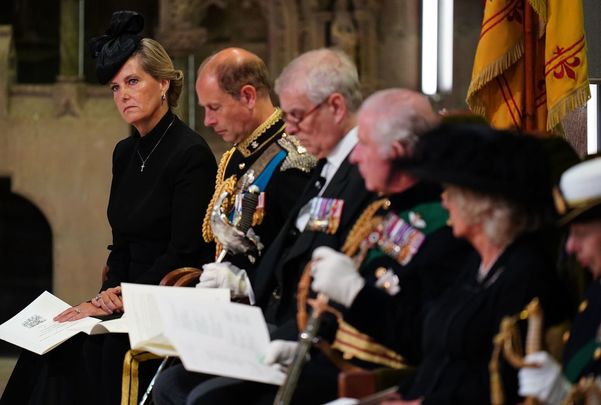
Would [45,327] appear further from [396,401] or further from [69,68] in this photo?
[69,68]

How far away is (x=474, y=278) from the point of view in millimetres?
3885

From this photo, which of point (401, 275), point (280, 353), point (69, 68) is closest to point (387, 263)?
point (401, 275)

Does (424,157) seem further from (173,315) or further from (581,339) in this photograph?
(173,315)

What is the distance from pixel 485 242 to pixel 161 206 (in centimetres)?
220

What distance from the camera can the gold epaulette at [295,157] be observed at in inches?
210

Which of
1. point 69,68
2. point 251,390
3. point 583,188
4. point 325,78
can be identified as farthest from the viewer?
point 69,68

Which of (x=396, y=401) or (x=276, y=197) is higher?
(x=276, y=197)

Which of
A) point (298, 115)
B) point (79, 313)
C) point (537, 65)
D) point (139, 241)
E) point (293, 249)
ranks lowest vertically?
point (79, 313)

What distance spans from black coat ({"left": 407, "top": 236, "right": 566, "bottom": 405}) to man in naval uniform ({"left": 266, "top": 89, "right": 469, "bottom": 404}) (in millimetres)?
313

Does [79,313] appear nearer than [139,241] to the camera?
Yes

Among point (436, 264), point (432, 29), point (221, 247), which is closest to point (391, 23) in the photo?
point (432, 29)

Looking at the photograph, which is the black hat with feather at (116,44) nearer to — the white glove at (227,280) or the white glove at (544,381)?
the white glove at (227,280)

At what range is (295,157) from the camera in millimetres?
5363

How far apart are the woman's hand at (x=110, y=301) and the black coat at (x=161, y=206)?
0.09m
